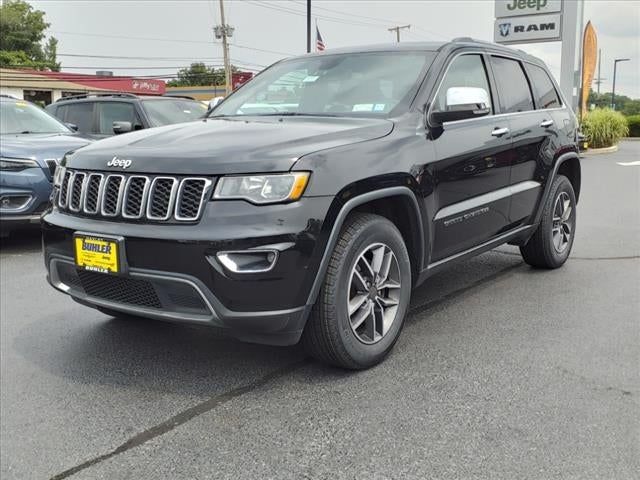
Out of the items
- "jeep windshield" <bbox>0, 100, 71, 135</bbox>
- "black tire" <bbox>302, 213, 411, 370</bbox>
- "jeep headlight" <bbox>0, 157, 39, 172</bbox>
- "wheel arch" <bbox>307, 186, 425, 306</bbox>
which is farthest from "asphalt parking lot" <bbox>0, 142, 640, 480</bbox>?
"jeep windshield" <bbox>0, 100, 71, 135</bbox>

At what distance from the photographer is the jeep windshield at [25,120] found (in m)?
7.90

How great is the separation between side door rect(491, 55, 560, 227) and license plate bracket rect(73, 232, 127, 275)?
9.38ft

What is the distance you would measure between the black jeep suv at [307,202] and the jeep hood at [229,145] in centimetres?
1

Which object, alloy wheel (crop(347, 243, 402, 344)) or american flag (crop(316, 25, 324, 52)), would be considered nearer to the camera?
alloy wheel (crop(347, 243, 402, 344))

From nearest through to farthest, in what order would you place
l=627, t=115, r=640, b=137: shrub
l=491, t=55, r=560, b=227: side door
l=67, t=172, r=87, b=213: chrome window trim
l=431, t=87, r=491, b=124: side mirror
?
l=67, t=172, r=87, b=213: chrome window trim, l=431, t=87, r=491, b=124: side mirror, l=491, t=55, r=560, b=227: side door, l=627, t=115, r=640, b=137: shrub

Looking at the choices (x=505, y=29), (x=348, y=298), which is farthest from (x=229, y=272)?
(x=505, y=29)

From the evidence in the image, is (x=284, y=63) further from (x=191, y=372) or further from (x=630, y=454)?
(x=630, y=454)

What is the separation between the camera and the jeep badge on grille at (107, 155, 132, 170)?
320 cm

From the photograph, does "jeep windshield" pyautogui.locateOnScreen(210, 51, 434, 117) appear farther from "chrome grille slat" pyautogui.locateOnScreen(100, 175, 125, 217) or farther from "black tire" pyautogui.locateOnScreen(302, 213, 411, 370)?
"chrome grille slat" pyautogui.locateOnScreen(100, 175, 125, 217)

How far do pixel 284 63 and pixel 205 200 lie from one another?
2.29m

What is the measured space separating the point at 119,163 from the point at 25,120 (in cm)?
571

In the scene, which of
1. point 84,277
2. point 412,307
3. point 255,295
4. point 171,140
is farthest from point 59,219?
point 412,307

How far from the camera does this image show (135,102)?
9.84 meters

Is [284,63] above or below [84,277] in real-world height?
above
